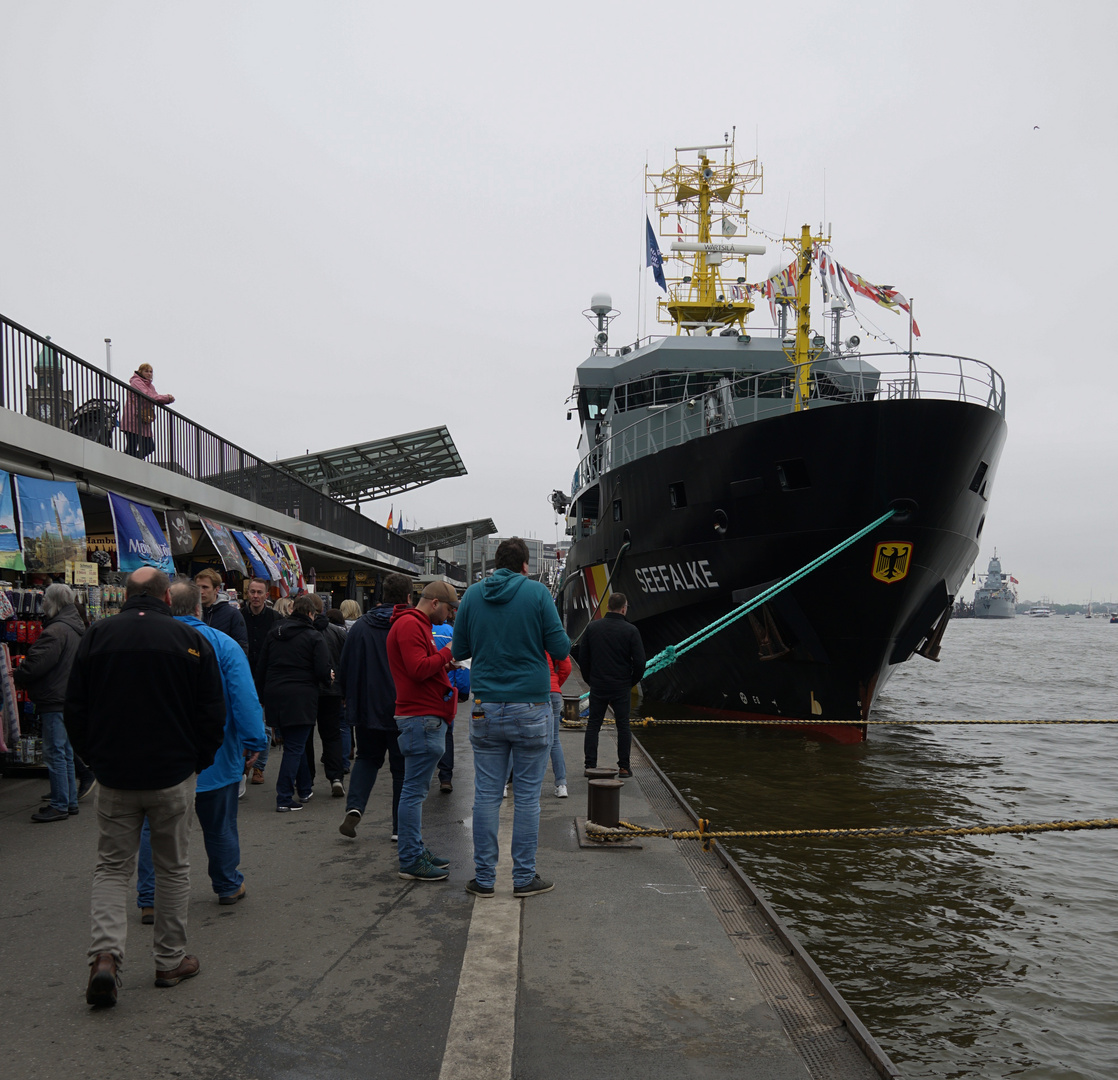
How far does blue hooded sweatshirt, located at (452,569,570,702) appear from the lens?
4.57 meters

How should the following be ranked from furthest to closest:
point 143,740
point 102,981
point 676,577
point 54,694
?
1. point 676,577
2. point 54,694
3. point 143,740
4. point 102,981

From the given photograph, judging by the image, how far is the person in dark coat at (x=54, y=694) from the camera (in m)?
6.11

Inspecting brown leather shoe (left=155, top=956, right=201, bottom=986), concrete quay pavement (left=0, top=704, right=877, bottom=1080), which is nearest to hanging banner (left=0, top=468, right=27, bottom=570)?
concrete quay pavement (left=0, top=704, right=877, bottom=1080)

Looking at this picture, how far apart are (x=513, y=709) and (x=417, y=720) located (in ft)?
2.11

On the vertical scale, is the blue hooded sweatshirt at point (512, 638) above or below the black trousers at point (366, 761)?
above

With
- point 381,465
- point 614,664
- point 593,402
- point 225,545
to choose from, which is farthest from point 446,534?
point 614,664

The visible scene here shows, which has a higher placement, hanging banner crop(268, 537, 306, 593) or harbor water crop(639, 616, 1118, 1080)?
hanging banner crop(268, 537, 306, 593)

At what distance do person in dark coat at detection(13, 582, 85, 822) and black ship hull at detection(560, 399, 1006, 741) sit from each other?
27.5ft

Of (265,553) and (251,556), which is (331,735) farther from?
(265,553)

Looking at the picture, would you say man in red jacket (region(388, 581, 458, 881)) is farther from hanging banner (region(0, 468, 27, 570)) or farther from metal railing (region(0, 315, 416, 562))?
metal railing (region(0, 315, 416, 562))

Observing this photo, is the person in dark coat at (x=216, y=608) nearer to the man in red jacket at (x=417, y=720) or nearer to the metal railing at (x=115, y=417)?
the man in red jacket at (x=417, y=720)

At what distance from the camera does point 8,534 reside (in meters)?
6.86

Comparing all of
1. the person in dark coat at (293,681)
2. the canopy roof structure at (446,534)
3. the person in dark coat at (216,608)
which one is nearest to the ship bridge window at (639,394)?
the person in dark coat at (293,681)

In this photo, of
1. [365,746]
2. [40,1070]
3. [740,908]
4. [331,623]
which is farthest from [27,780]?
[740,908]
